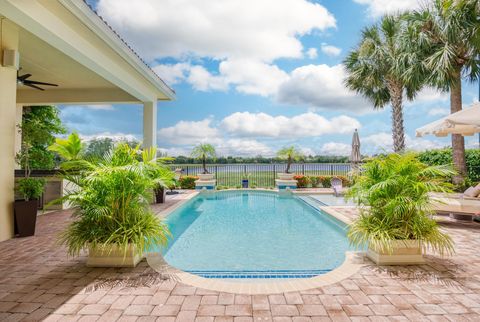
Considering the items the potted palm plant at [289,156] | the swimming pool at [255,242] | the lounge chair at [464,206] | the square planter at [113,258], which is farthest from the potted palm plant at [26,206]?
the potted palm plant at [289,156]

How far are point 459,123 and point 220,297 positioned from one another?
6.22 metres

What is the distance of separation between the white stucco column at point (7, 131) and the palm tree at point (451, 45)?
37.1 ft

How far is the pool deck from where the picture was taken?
2.20 meters

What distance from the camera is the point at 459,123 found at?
5637 mm

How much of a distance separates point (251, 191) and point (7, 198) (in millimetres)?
9510

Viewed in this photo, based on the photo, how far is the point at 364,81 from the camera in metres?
12.2

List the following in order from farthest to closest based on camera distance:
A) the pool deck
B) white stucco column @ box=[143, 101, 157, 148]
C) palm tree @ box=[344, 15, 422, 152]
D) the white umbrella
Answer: palm tree @ box=[344, 15, 422, 152]
white stucco column @ box=[143, 101, 157, 148]
the white umbrella
the pool deck

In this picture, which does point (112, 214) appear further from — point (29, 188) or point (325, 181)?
point (325, 181)

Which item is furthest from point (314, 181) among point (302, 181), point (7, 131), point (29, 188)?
point (7, 131)

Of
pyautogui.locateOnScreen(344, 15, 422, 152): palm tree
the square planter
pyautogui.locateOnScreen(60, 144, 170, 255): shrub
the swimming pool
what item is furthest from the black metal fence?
the square planter

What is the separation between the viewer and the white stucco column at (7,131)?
433 centimetres

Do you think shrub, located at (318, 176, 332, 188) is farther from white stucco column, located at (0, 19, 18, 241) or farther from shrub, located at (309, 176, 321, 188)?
white stucco column, located at (0, 19, 18, 241)

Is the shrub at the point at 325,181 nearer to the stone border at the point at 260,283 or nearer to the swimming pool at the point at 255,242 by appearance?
the swimming pool at the point at 255,242

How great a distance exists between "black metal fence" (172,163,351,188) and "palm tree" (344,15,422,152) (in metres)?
3.67
